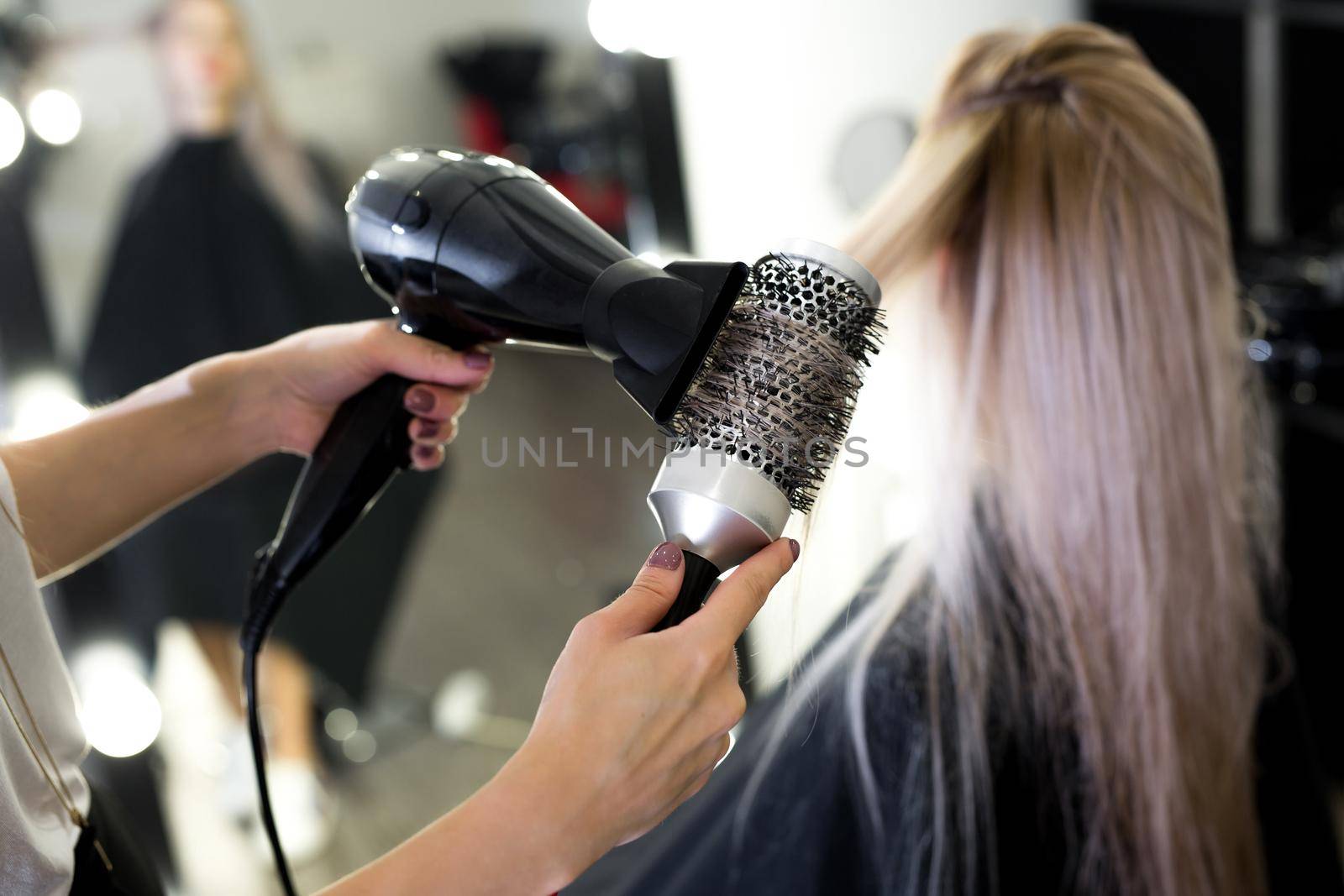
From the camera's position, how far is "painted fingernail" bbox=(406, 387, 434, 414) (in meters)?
0.57

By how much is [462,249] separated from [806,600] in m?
0.31

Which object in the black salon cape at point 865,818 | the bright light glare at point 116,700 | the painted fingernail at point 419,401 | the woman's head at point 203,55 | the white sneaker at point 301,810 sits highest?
the woman's head at point 203,55

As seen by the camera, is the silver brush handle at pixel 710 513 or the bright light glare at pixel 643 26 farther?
the bright light glare at pixel 643 26

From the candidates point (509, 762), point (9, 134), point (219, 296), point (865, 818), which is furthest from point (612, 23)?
point (509, 762)

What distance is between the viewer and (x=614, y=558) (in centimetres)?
150

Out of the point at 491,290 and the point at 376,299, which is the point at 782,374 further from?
the point at 376,299

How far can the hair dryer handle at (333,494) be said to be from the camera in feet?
1.87

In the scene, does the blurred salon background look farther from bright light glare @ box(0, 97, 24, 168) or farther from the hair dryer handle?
the hair dryer handle

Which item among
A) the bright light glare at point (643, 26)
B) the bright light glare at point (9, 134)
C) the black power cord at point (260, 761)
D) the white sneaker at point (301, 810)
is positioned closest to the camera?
the black power cord at point (260, 761)

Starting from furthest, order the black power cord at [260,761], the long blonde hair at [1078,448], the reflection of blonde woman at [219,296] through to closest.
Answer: the reflection of blonde woman at [219,296] → the long blonde hair at [1078,448] → the black power cord at [260,761]

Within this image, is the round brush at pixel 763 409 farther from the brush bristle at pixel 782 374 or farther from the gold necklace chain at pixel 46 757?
the gold necklace chain at pixel 46 757

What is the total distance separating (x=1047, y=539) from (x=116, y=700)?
1361 millimetres

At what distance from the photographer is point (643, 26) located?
1.39m

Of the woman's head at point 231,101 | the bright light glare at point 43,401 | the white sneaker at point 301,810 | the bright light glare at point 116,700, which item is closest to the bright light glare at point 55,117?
the woman's head at point 231,101
